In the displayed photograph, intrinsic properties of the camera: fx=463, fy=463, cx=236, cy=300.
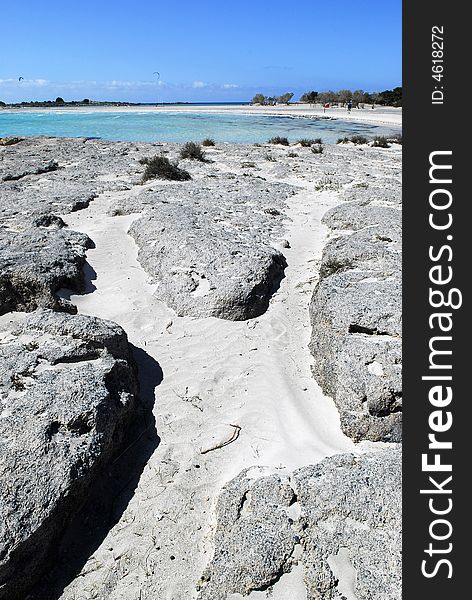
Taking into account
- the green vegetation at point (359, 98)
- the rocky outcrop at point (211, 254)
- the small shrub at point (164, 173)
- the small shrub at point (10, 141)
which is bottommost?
the rocky outcrop at point (211, 254)

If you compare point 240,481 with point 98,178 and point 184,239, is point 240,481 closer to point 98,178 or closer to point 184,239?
point 184,239

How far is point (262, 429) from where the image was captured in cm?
353

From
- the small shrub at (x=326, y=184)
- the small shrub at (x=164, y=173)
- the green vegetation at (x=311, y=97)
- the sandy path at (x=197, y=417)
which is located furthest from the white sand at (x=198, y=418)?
the green vegetation at (x=311, y=97)

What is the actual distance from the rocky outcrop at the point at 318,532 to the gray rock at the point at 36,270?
10.6 ft

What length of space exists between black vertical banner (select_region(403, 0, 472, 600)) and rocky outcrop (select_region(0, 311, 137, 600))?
6.06ft

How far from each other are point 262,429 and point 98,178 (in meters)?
10.3

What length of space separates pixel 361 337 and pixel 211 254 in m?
2.57

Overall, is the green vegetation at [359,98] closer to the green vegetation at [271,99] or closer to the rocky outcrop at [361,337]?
the green vegetation at [271,99]

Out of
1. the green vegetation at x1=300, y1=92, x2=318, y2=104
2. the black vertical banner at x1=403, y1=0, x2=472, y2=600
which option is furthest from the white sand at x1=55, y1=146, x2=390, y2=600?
the green vegetation at x1=300, y1=92, x2=318, y2=104

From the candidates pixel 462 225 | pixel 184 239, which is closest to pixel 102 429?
pixel 462 225

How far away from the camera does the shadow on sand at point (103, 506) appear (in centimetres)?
255

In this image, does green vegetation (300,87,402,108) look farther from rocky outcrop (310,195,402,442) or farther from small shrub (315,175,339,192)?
rocky outcrop (310,195,402,442)

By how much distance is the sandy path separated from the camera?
2.60 meters

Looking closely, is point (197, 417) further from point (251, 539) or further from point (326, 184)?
point (326, 184)
